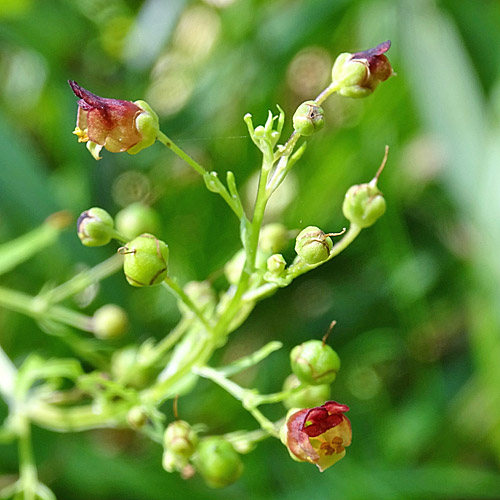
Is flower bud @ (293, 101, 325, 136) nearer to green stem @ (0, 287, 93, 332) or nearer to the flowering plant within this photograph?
the flowering plant

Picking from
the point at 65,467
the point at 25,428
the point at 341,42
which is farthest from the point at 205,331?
the point at 341,42

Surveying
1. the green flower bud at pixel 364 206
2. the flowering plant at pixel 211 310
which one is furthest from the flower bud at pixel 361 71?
the green flower bud at pixel 364 206

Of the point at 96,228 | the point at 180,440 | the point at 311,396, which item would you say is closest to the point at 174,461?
the point at 180,440

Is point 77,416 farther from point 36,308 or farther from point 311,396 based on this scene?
point 311,396

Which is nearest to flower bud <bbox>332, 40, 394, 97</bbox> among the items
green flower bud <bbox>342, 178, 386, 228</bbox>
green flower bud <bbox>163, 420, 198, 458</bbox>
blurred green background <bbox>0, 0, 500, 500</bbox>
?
green flower bud <bbox>342, 178, 386, 228</bbox>

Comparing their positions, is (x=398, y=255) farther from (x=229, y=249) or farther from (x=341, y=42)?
(x=341, y=42)
